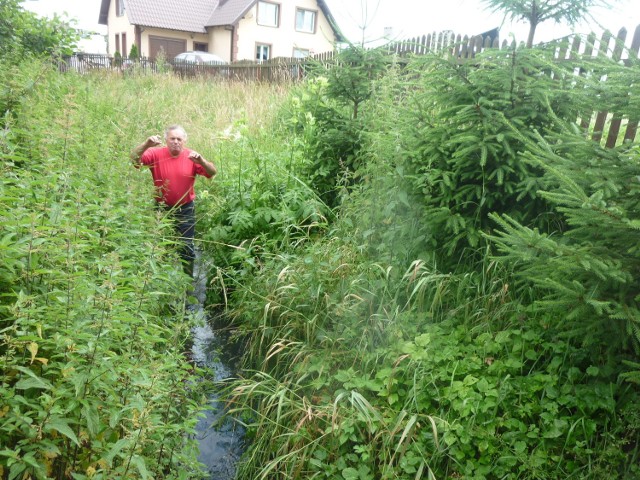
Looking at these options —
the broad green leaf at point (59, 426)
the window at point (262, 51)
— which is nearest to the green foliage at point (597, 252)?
the broad green leaf at point (59, 426)

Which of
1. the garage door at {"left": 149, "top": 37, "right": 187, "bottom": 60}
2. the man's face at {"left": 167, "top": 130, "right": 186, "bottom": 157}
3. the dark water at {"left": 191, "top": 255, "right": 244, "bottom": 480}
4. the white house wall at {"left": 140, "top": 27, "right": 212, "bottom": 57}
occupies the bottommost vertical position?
the dark water at {"left": 191, "top": 255, "right": 244, "bottom": 480}

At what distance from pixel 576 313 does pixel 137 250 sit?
3.10 metres

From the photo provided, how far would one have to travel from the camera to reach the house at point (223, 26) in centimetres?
3494

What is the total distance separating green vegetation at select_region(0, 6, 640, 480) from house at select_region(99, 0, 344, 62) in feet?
Result: 106

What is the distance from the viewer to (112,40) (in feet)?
137

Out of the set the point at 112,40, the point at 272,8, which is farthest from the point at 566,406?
the point at 112,40

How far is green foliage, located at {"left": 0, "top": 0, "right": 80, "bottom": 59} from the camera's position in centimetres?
779

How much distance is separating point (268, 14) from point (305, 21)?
3.08 meters

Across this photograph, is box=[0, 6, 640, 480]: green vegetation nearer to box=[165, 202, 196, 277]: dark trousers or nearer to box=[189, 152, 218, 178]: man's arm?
box=[165, 202, 196, 277]: dark trousers

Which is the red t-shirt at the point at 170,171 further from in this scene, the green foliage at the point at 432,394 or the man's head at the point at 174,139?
the green foliage at the point at 432,394

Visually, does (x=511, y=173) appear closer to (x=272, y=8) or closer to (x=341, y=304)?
(x=341, y=304)

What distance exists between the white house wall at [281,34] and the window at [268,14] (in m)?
0.29

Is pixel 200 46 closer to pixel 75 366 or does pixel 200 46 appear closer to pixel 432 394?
pixel 432 394

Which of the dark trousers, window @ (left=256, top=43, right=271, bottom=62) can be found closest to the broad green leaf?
the dark trousers
